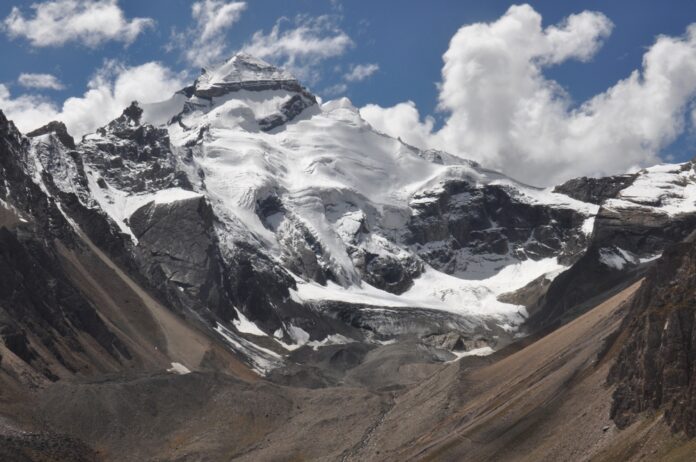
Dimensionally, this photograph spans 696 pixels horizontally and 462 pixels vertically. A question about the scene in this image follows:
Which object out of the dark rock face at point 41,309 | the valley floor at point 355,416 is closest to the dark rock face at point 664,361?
the valley floor at point 355,416

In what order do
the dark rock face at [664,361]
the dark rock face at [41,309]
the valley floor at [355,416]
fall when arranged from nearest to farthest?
the dark rock face at [664,361]
the valley floor at [355,416]
the dark rock face at [41,309]

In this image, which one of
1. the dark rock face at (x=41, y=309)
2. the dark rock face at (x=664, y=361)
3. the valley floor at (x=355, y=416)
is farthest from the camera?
the dark rock face at (x=41, y=309)

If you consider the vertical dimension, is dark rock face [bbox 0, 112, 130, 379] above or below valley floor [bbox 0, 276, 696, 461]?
above

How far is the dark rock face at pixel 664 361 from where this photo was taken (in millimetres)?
75456

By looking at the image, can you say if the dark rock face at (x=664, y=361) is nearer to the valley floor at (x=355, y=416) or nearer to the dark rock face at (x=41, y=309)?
the valley floor at (x=355, y=416)

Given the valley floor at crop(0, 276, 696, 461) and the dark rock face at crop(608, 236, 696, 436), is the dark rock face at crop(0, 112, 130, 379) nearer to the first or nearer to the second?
the valley floor at crop(0, 276, 696, 461)

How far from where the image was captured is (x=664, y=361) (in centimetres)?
8169

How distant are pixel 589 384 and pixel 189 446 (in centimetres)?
5382

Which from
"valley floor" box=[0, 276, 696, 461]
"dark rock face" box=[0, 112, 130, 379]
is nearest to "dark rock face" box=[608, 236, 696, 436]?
"valley floor" box=[0, 276, 696, 461]

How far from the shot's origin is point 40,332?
530ft

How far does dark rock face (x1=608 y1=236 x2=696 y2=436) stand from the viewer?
75.5 metres

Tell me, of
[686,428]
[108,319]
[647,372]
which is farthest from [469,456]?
[108,319]

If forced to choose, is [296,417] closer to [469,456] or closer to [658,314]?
[469,456]

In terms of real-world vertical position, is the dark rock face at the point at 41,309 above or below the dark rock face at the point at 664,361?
above
